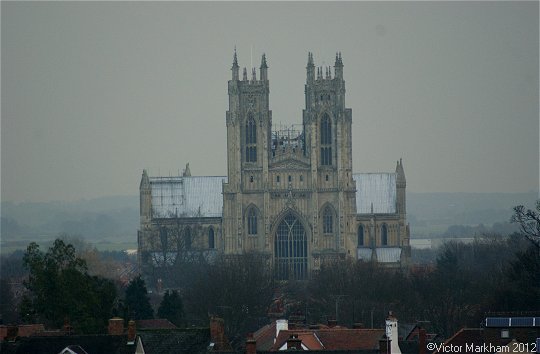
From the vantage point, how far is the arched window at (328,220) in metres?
179

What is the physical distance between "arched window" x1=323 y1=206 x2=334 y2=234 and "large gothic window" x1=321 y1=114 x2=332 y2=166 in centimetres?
410

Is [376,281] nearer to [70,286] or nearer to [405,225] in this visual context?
[405,225]

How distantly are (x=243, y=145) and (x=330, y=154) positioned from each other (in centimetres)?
767

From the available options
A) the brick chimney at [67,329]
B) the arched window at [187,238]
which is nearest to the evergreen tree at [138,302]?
the brick chimney at [67,329]

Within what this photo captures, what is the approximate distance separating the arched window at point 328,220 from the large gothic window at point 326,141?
4.10 metres

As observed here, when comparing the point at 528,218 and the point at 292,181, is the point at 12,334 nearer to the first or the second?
the point at 528,218

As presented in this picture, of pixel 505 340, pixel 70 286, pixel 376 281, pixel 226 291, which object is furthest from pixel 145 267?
pixel 505 340

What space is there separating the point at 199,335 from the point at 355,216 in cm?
10142

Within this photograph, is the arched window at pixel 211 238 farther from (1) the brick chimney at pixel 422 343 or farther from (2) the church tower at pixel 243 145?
(1) the brick chimney at pixel 422 343

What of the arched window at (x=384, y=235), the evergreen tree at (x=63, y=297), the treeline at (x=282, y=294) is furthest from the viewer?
the arched window at (x=384, y=235)

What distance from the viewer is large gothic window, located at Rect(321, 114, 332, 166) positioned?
17860 cm

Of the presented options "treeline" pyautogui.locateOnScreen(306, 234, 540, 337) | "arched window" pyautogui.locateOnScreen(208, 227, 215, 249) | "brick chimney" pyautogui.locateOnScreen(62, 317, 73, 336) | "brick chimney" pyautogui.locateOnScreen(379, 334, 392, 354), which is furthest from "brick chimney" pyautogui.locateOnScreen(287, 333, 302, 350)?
"arched window" pyautogui.locateOnScreen(208, 227, 215, 249)

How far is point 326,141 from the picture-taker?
17925cm

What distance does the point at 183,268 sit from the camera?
602 ft
